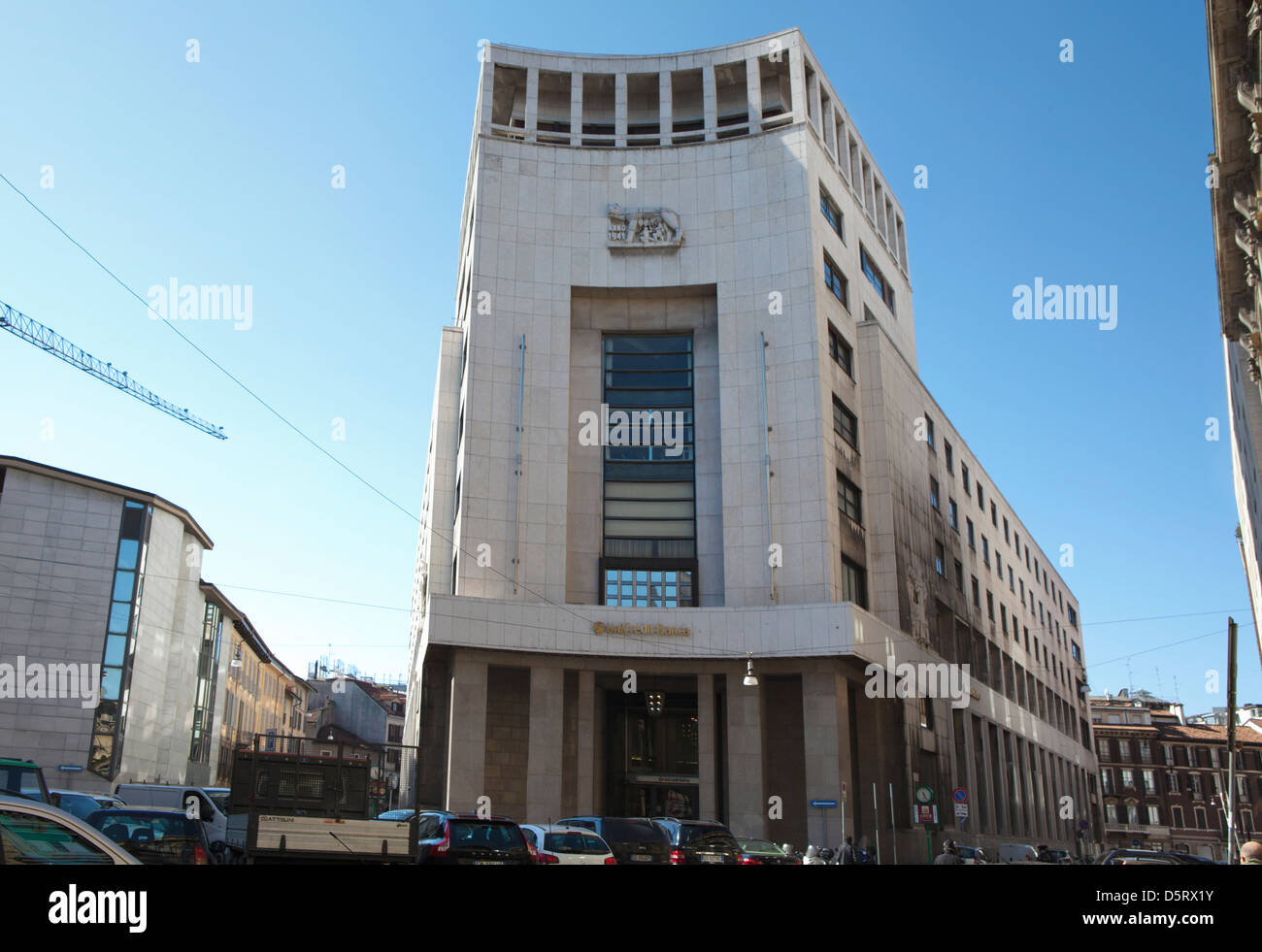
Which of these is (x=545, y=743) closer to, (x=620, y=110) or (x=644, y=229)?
(x=644, y=229)

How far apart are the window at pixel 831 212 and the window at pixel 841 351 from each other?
587 centimetres

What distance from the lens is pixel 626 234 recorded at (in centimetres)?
4853

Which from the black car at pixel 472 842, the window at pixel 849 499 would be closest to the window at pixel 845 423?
the window at pixel 849 499

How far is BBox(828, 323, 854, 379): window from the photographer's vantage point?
1962 inches

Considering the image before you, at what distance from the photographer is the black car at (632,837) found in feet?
75.9

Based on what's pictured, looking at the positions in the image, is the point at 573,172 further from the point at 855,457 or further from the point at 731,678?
the point at 731,678

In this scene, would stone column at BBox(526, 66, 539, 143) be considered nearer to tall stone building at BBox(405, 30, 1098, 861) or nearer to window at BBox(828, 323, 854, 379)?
tall stone building at BBox(405, 30, 1098, 861)

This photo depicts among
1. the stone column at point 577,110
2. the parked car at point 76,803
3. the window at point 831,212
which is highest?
the stone column at point 577,110

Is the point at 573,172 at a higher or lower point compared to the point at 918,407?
higher

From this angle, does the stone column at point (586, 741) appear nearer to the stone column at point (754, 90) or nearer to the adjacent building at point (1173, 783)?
the stone column at point (754, 90)

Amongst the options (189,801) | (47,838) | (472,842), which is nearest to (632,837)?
(472,842)

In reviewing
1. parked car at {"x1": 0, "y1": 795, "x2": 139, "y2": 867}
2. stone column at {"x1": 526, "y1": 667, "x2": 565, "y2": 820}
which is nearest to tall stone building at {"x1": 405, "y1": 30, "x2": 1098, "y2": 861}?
stone column at {"x1": 526, "y1": 667, "x2": 565, "y2": 820}

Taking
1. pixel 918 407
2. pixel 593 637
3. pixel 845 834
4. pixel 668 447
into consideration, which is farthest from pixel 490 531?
pixel 918 407
